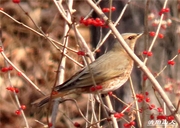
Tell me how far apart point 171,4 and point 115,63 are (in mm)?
1468

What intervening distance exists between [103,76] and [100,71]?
0.17ft

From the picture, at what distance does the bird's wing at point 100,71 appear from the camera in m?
4.12

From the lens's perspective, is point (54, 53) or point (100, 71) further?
point (54, 53)

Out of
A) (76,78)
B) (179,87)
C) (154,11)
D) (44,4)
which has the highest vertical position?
(44,4)

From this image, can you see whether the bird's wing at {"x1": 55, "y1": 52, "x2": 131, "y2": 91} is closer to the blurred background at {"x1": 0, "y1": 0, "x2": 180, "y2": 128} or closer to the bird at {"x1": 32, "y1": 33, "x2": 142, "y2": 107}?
the bird at {"x1": 32, "y1": 33, "x2": 142, "y2": 107}

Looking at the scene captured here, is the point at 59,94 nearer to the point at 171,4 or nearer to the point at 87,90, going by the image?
the point at 87,90

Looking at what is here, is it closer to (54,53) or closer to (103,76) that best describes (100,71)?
(103,76)

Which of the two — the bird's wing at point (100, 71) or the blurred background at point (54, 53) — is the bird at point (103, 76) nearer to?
the bird's wing at point (100, 71)

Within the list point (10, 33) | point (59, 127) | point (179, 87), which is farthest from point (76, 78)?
point (10, 33)

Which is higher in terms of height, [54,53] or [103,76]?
[54,53]

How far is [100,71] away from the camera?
4.30m

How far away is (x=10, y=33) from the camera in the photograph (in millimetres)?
9367

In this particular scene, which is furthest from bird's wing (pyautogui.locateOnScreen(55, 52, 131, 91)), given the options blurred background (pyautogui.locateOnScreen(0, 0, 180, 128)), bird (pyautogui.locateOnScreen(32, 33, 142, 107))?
blurred background (pyautogui.locateOnScreen(0, 0, 180, 128))

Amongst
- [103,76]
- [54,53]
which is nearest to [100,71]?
[103,76]
